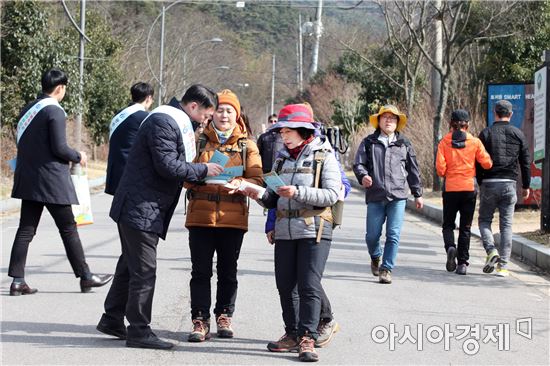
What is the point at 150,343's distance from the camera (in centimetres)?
681

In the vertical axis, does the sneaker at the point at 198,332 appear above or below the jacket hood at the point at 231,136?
below

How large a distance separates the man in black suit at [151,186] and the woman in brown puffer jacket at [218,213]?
0.75ft

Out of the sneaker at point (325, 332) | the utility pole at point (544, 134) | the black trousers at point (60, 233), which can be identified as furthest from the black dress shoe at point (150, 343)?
the utility pole at point (544, 134)

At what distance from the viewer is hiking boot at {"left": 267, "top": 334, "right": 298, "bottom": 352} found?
22.4ft

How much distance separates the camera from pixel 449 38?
23.2 metres

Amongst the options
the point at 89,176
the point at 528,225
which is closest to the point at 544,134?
the point at 528,225

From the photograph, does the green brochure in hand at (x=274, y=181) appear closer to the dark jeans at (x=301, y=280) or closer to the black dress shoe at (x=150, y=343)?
the dark jeans at (x=301, y=280)

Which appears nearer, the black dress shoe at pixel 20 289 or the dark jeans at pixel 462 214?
the black dress shoe at pixel 20 289

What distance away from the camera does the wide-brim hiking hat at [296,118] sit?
22.1ft

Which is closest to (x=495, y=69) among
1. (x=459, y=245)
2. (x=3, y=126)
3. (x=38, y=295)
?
(x=3, y=126)

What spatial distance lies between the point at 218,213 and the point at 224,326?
2.81ft

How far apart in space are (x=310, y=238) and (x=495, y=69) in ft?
77.9

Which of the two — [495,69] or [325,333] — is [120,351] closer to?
[325,333]

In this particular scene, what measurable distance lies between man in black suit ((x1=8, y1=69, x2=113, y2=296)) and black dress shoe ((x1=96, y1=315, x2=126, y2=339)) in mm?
1888
